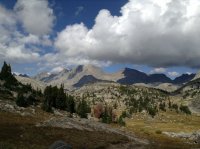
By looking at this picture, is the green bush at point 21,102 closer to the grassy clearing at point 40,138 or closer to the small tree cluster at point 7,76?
the small tree cluster at point 7,76

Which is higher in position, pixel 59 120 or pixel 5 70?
pixel 5 70

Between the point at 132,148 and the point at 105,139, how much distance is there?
800 centimetres

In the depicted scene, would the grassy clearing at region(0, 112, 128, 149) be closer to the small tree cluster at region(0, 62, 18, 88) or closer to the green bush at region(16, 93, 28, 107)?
the green bush at region(16, 93, 28, 107)

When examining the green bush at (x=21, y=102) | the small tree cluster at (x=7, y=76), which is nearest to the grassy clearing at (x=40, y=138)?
the green bush at (x=21, y=102)

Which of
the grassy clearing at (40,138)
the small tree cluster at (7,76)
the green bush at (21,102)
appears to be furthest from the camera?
the small tree cluster at (7,76)

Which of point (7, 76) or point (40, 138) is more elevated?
point (7, 76)

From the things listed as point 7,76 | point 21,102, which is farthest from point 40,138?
point 7,76

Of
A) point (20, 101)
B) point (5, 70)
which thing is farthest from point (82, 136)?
point (5, 70)

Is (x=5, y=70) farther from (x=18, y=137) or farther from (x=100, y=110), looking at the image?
(x=18, y=137)

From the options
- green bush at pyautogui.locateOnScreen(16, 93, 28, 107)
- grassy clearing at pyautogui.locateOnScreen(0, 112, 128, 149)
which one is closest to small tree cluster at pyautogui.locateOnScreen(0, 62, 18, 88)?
green bush at pyautogui.locateOnScreen(16, 93, 28, 107)

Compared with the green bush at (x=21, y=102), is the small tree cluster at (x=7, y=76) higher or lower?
higher

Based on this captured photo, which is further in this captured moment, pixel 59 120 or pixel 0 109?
pixel 0 109

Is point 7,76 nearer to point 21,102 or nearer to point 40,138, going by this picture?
point 21,102

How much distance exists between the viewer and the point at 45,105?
Result: 4835 inches
